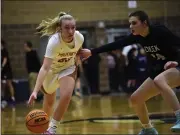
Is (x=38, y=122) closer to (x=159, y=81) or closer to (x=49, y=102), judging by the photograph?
(x=49, y=102)

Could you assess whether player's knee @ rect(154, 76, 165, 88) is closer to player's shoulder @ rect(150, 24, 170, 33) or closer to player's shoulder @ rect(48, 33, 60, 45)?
player's shoulder @ rect(150, 24, 170, 33)

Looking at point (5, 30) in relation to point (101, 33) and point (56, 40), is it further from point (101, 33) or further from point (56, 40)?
point (56, 40)

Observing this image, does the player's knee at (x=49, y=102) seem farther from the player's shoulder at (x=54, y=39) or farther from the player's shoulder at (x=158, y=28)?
the player's shoulder at (x=158, y=28)

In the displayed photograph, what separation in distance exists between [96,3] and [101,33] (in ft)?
3.93

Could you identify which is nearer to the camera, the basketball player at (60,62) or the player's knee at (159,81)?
the player's knee at (159,81)

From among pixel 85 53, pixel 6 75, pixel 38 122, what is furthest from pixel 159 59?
pixel 6 75

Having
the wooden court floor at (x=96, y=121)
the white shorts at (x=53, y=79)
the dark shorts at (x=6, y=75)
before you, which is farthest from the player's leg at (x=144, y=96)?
the dark shorts at (x=6, y=75)

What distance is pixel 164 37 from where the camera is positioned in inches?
229

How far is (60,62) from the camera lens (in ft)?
21.1

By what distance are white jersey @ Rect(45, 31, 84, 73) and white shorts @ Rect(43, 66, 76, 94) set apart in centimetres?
5

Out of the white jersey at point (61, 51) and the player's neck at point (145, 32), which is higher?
the player's neck at point (145, 32)

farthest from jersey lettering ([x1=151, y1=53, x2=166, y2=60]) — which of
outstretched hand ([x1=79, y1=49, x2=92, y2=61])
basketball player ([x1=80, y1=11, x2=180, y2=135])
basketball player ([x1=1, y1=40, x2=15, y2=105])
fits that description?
basketball player ([x1=1, y1=40, x2=15, y2=105])

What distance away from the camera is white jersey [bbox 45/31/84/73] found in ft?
20.2

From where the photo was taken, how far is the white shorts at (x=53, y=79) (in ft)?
21.1
